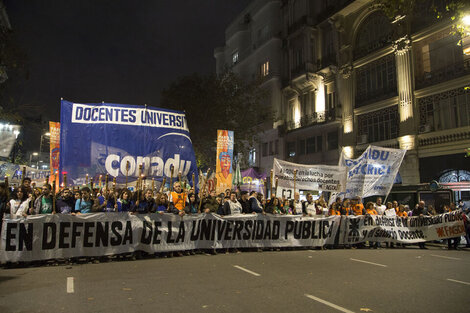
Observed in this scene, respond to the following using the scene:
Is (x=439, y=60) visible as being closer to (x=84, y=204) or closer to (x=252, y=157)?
(x=252, y=157)

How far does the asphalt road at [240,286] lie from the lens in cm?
516

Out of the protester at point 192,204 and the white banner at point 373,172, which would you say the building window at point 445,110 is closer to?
the white banner at point 373,172

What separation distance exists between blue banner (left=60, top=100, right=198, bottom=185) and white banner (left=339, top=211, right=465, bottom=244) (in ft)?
21.2

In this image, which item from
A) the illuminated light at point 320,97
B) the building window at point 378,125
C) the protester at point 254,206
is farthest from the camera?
the illuminated light at point 320,97

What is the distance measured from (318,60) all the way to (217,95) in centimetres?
946

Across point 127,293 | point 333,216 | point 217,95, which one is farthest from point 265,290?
point 217,95

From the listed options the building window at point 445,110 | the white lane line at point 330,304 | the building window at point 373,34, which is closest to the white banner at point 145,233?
the white lane line at point 330,304

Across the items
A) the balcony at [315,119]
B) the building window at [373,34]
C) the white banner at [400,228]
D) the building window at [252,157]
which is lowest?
the white banner at [400,228]

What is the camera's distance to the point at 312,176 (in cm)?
1459

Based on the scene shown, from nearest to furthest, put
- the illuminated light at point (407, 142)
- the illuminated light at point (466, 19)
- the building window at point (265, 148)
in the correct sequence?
the illuminated light at point (466, 19)
the illuminated light at point (407, 142)
the building window at point (265, 148)

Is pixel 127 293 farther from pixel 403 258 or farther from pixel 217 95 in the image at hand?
pixel 217 95

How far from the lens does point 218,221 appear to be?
11.1 m

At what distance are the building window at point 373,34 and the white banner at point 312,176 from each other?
50.4ft

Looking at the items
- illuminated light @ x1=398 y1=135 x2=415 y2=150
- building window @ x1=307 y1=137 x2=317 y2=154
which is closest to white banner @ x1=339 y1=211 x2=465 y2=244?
illuminated light @ x1=398 y1=135 x2=415 y2=150
